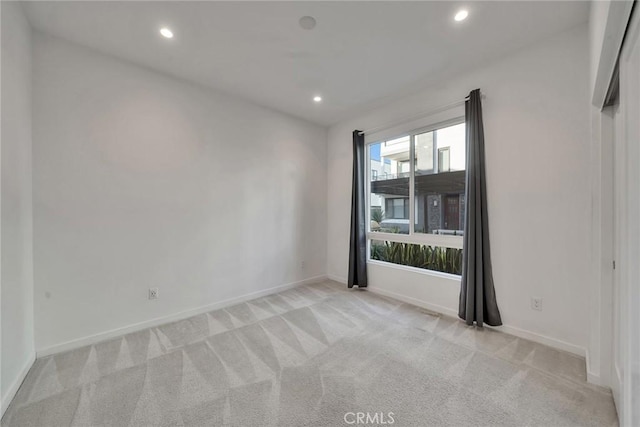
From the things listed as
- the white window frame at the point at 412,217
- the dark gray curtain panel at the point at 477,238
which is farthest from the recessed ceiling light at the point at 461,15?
the white window frame at the point at 412,217

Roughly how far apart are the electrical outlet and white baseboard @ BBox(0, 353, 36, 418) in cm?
391

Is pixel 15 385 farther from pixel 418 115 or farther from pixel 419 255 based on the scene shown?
pixel 418 115

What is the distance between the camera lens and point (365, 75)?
268 cm

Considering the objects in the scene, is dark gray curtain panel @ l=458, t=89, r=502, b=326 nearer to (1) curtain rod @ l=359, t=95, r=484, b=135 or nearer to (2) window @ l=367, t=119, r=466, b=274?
(1) curtain rod @ l=359, t=95, r=484, b=135

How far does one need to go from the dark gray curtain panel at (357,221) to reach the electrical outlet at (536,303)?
74.4 inches

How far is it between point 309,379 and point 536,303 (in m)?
2.13

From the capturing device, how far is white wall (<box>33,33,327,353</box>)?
2.06m

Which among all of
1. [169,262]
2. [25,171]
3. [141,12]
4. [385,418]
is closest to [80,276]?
[169,262]

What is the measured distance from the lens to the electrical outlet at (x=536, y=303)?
2.19 metres

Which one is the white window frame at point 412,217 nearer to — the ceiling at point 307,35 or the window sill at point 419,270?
the window sill at point 419,270

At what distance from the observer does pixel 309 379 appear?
1.74m

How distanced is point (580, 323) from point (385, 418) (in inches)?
74.4

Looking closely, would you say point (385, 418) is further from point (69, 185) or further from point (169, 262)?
point (69, 185)

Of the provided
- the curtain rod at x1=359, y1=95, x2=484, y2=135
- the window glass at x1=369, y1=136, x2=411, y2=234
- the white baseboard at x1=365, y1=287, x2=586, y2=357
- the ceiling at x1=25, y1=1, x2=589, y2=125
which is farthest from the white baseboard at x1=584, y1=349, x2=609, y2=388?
the ceiling at x1=25, y1=1, x2=589, y2=125
